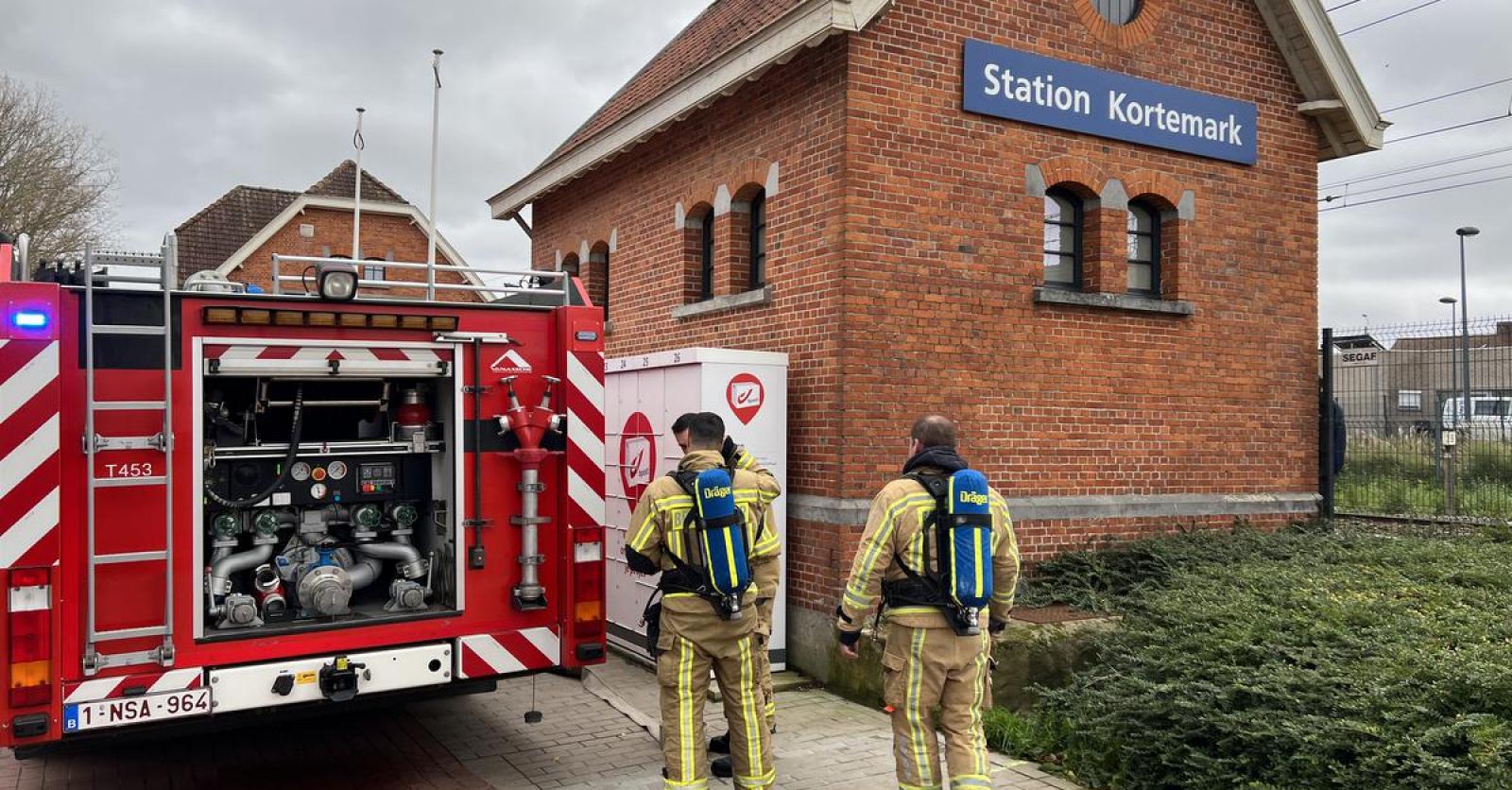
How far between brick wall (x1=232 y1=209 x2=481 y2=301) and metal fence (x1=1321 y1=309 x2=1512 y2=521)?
25.6 metres

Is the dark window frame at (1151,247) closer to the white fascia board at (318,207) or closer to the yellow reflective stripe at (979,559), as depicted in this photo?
the yellow reflective stripe at (979,559)

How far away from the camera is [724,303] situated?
10.4 metres

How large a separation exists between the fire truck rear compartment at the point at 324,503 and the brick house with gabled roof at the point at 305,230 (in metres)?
26.8

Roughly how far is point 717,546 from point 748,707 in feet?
2.84

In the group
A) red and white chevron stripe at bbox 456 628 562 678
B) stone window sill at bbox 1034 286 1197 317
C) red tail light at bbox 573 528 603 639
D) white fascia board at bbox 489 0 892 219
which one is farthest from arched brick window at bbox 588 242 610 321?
red and white chevron stripe at bbox 456 628 562 678

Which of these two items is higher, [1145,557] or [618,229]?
[618,229]

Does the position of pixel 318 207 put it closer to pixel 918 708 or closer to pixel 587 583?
pixel 587 583

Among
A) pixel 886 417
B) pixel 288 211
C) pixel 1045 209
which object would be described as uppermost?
pixel 288 211

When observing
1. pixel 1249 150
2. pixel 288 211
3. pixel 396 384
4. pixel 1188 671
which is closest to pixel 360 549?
pixel 396 384

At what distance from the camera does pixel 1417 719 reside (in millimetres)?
5004

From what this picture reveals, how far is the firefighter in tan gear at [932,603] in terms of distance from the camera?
5.18m

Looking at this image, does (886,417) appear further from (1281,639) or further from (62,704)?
(62,704)

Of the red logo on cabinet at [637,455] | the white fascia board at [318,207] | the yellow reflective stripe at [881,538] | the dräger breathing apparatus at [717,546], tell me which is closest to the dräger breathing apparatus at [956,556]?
the yellow reflective stripe at [881,538]

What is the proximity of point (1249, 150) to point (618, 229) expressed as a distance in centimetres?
662
